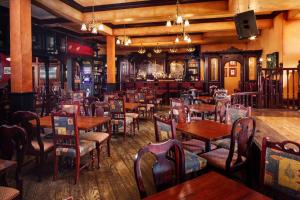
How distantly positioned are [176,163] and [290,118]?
422 cm

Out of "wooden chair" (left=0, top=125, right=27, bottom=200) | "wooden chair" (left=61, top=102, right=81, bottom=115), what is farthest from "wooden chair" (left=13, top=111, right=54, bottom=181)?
"wooden chair" (left=61, top=102, right=81, bottom=115)

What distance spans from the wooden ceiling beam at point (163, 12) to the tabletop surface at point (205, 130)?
4338mm

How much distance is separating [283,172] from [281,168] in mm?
30

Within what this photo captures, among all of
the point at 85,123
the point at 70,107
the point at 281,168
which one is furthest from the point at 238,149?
the point at 70,107

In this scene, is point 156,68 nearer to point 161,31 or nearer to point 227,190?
point 161,31

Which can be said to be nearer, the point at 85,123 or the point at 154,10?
the point at 85,123

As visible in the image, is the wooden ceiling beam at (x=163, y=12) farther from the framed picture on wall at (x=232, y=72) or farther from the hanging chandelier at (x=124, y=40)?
the framed picture on wall at (x=232, y=72)

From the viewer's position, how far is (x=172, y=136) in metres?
2.77

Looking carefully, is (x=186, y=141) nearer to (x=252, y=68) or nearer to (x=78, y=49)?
(x=78, y=49)

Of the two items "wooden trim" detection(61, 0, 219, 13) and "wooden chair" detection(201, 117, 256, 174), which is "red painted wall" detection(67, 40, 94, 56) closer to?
"wooden trim" detection(61, 0, 219, 13)

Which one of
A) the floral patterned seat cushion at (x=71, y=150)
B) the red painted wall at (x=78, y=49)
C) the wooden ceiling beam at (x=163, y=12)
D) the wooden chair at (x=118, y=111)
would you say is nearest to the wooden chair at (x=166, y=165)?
the floral patterned seat cushion at (x=71, y=150)

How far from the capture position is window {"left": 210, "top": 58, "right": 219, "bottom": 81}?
13602mm

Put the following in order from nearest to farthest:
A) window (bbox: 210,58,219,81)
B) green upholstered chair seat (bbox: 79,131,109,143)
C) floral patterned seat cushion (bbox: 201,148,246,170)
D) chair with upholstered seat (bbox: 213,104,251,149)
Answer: floral patterned seat cushion (bbox: 201,148,246,170) → chair with upholstered seat (bbox: 213,104,251,149) → green upholstered chair seat (bbox: 79,131,109,143) → window (bbox: 210,58,219,81)

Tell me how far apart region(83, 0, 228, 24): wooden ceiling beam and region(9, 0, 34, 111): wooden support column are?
296cm
